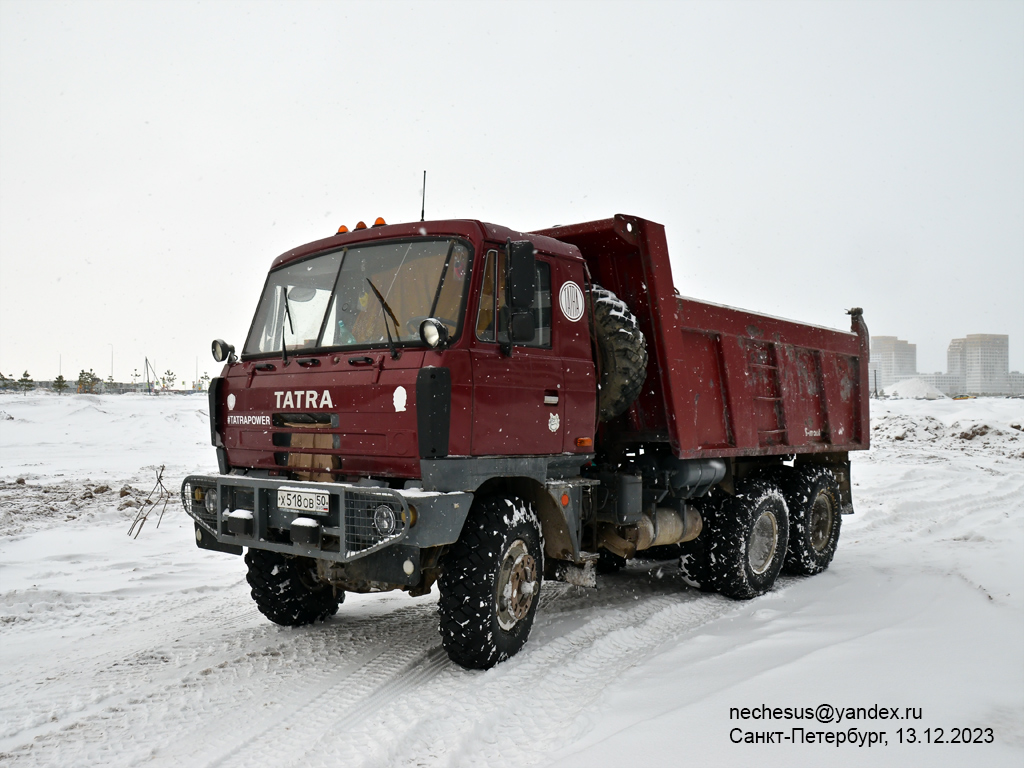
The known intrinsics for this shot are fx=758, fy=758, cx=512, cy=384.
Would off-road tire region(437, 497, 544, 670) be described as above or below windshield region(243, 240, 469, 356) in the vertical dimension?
below

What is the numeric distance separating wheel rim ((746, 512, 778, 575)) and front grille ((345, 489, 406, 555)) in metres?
4.29

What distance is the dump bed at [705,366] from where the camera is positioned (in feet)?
19.7

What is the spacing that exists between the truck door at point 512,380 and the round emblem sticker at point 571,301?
0.14 m

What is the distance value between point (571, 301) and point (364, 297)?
4.84 feet

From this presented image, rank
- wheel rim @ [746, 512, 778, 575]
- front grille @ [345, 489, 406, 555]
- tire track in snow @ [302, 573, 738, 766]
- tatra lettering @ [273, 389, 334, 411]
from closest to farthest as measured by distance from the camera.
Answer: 1. tire track in snow @ [302, 573, 738, 766]
2. front grille @ [345, 489, 406, 555]
3. tatra lettering @ [273, 389, 334, 411]
4. wheel rim @ [746, 512, 778, 575]

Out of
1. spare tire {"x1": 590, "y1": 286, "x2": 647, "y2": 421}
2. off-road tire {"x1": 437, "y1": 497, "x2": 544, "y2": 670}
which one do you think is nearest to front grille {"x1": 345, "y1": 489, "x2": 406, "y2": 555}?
off-road tire {"x1": 437, "y1": 497, "x2": 544, "y2": 670}

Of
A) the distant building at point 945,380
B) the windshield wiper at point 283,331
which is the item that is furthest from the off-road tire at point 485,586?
the distant building at point 945,380

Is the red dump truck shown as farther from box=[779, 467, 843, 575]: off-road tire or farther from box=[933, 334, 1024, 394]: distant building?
box=[933, 334, 1024, 394]: distant building

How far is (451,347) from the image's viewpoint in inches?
176

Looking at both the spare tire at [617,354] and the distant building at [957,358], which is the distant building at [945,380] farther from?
the spare tire at [617,354]

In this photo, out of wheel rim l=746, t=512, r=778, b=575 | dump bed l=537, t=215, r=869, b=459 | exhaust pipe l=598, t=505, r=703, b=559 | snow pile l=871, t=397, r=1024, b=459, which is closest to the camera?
dump bed l=537, t=215, r=869, b=459

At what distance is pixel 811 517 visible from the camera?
26.4ft

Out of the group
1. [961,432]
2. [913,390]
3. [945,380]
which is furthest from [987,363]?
[961,432]

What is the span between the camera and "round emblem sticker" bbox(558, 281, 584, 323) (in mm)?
5363
